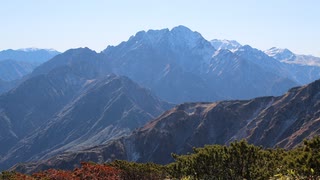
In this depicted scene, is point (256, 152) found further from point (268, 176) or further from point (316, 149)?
point (316, 149)

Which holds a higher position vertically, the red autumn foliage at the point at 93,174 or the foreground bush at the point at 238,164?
the foreground bush at the point at 238,164

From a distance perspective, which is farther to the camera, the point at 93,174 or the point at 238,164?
the point at 93,174

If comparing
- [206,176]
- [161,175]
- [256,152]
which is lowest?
[161,175]

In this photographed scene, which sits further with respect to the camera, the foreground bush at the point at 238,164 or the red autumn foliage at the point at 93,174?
the red autumn foliage at the point at 93,174

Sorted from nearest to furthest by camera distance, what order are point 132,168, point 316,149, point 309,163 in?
point 309,163, point 316,149, point 132,168

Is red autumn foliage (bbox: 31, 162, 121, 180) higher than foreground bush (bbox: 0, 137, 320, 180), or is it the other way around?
foreground bush (bbox: 0, 137, 320, 180)

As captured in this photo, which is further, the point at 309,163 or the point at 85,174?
the point at 85,174

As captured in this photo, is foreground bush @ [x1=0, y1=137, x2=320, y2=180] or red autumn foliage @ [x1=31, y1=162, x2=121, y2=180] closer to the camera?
foreground bush @ [x1=0, y1=137, x2=320, y2=180]

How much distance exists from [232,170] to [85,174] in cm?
2486

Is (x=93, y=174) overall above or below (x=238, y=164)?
below

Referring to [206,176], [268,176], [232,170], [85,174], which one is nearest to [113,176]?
[85,174]

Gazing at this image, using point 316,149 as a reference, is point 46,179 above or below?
below

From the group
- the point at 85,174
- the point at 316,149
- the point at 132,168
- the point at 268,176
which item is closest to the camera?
the point at 316,149

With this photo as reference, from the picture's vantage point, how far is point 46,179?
6456 centimetres
